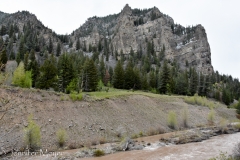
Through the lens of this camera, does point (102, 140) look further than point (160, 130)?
No

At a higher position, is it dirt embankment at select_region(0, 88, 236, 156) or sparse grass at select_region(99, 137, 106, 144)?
dirt embankment at select_region(0, 88, 236, 156)

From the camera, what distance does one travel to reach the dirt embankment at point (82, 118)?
3078 cm

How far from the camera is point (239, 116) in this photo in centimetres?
7094

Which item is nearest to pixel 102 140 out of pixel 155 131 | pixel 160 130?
pixel 155 131

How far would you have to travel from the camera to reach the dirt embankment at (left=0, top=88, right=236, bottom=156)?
101 ft

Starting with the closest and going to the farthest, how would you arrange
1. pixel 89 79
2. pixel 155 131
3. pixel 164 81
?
A: pixel 155 131 → pixel 89 79 → pixel 164 81

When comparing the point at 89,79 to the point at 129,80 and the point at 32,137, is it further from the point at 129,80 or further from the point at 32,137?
the point at 32,137

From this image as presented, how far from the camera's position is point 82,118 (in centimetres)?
3809

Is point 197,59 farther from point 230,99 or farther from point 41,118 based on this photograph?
point 41,118

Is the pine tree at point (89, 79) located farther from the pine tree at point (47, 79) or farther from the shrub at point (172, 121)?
the shrub at point (172, 121)

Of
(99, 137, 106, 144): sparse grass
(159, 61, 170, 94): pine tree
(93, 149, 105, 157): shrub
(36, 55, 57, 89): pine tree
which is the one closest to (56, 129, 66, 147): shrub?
(93, 149, 105, 157): shrub

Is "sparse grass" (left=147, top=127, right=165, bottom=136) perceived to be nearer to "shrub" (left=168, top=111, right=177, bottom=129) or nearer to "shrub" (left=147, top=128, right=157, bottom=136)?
"shrub" (left=147, top=128, right=157, bottom=136)

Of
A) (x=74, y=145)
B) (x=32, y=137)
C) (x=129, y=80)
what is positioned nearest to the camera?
(x=32, y=137)

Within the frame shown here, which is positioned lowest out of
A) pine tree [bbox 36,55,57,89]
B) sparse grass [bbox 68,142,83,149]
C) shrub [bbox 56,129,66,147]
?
sparse grass [bbox 68,142,83,149]
